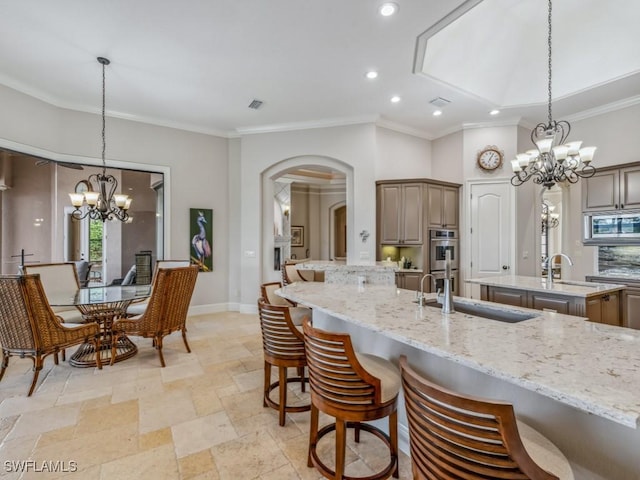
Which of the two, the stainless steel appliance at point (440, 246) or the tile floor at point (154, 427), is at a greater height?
the stainless steel appliance at point (440, 246)

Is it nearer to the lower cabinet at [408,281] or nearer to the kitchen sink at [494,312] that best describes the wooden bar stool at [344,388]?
the kitchen sink at [494,312]

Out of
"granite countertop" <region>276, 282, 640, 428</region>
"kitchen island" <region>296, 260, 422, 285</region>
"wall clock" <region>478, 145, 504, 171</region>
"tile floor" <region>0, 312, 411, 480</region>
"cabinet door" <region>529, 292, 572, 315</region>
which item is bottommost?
"tile floor" <region>0, 312, 411, 480</region>

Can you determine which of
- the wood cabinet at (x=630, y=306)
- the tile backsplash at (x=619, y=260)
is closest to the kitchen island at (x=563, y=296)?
the wood cabinet at (x=630, y=306)

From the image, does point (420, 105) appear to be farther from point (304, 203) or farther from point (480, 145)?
point (304, 203)

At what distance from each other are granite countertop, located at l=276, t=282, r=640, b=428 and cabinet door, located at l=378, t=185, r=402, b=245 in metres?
3.34

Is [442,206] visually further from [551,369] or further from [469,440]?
Result: [469,440]

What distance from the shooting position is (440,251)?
552 cm

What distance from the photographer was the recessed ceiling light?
2798mm

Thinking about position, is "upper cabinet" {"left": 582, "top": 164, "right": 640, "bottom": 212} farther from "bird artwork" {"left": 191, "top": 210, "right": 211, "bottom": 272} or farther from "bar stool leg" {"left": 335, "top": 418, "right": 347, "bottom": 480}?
"bird artwork" {"left": 191, "top": 210, "right": 211, "bottom": 272}

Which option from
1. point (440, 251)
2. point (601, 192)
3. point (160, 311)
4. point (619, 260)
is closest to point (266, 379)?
point (160, 311)

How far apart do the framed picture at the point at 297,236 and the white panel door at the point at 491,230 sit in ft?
17.6

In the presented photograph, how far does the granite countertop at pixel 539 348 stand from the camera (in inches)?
36.9

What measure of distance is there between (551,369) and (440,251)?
182 inches

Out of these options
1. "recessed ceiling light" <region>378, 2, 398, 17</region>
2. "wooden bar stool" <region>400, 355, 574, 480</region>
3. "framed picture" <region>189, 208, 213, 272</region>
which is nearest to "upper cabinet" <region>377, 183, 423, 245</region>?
"recessed ceiling light" <region>378, 2, 398, 17</region>
